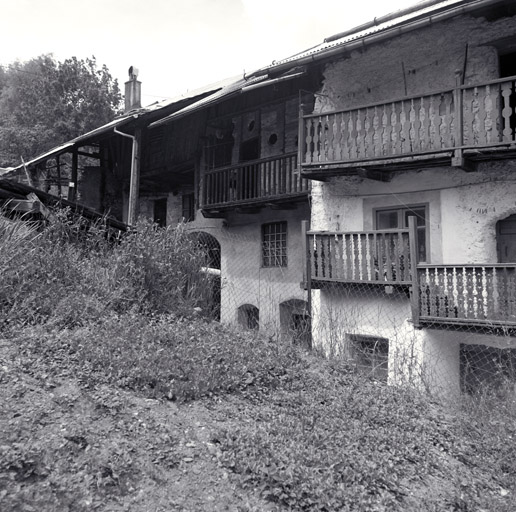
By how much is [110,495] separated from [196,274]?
18.4 feet

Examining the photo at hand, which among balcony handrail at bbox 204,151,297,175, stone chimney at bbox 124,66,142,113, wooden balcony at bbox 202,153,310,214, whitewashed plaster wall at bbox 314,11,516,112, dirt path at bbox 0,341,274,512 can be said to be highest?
stone chimney at bbox 124,66,142,113

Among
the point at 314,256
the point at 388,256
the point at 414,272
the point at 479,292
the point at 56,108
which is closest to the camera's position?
the point at 479,292

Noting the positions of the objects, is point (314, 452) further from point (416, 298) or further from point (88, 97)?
point (88, 97)

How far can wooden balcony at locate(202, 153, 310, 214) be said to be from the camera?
1223 cm

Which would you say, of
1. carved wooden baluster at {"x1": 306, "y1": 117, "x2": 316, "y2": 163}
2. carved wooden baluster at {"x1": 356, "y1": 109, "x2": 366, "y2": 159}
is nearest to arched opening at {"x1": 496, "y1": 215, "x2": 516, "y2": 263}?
carved wooden baluster at {"x1": 356, "y1": 109, "x2": 366, "y2": 159}

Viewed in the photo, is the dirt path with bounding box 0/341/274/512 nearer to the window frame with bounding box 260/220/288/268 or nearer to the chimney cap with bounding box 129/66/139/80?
the window frame with bounding box 260/220/288/268

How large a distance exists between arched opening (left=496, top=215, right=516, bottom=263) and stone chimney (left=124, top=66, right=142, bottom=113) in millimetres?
16701

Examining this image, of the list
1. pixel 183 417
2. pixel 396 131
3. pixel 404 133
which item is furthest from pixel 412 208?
pixel 183 417

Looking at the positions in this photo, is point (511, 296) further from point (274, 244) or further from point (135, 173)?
point (135, 173)

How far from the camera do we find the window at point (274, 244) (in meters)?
13.8

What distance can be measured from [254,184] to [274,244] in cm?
189

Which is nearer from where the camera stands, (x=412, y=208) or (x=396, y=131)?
(x=396, y=131)

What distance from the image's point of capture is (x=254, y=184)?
13148 mm

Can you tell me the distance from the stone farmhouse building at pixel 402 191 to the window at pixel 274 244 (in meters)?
0.11
